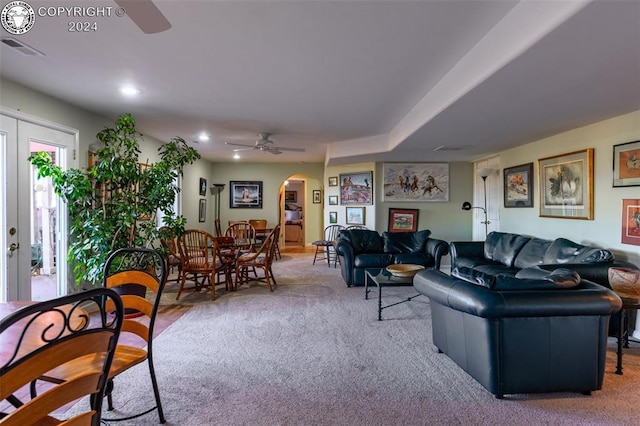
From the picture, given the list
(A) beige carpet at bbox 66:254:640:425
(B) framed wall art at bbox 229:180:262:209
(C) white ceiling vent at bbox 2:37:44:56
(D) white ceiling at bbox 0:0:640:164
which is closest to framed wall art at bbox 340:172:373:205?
(B) framed wall art at bbox 229:180:262:209

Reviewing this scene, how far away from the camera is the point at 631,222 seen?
11.0ft

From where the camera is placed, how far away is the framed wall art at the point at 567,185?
155 inches

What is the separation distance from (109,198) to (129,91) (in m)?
1.21

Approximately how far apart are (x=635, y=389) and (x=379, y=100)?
10.6 feet

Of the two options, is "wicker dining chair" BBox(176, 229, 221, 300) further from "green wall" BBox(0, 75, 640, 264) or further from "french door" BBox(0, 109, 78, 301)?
"green wall" BBox(0, 75, 640, 264)

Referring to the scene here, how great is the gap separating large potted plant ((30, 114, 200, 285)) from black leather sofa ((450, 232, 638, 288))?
3.30 metres

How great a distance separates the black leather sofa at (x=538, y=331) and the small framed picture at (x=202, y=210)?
6.77 m

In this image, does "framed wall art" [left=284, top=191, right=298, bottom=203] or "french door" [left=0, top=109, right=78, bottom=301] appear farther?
"framed wall art" [left=284, top=191, right=298, bottom=203]

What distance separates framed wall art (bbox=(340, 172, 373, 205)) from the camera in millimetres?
7129

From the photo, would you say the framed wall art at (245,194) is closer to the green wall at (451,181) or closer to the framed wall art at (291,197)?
the green wall at (451,181)

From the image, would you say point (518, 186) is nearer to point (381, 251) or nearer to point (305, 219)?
point (381, 251)

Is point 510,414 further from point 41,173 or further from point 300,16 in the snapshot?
point 41,173

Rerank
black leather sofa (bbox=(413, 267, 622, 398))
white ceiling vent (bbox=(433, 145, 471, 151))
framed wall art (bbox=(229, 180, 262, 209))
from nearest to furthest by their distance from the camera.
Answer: black leather sofa (bbox=(413, 267, 622, 398)), white ceiling vent (bbox=(433, 145, 471, 151)), framed wall art (bbox=(229, 180, 262, 209))

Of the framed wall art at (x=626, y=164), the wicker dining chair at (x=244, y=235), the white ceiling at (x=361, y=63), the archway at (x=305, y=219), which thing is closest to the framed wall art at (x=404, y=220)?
the white ceiling at (x=361, y=63)
